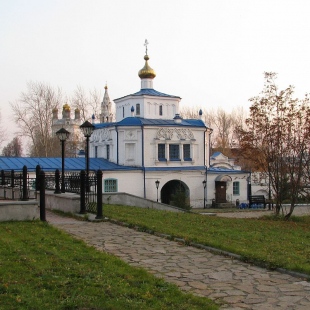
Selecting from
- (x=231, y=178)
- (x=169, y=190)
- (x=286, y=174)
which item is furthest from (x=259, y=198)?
(x=286, y=174)

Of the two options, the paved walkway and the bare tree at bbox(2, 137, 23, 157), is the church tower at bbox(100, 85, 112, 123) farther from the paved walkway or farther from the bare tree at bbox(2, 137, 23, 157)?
the paved walkway

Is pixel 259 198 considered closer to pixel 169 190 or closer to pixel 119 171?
pixel 169 190

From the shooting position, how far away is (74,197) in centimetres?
1467

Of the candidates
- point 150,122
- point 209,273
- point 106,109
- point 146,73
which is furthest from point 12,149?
point 209,273

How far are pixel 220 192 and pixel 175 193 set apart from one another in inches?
187

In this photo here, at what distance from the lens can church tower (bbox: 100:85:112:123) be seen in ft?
190

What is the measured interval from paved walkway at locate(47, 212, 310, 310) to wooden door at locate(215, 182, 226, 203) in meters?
28.5

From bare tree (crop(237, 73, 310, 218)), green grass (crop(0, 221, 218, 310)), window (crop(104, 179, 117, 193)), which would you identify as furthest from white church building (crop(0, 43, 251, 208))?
green grass (crop(0, 221, 218, 310))

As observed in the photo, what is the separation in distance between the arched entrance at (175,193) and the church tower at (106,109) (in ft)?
68.1

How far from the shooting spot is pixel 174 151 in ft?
124

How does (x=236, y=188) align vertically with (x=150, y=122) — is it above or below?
below

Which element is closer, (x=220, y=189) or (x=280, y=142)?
(x=280, y=142)

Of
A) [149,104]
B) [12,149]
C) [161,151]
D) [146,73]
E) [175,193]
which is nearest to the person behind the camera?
[175,193]

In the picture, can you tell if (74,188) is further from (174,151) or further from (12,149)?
(12,149)
